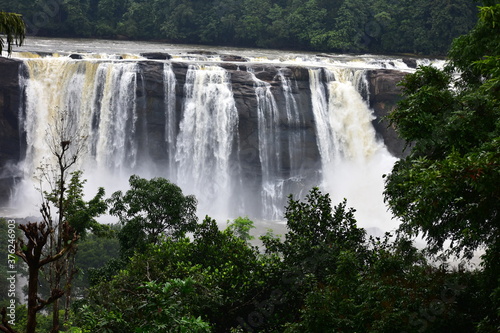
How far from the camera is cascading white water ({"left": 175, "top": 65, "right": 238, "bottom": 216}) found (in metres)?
27.1

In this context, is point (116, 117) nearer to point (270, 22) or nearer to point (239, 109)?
point (239, 109)

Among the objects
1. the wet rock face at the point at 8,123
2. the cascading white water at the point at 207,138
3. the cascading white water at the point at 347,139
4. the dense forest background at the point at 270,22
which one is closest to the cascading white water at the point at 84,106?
the wet rock face at the point at 8,123

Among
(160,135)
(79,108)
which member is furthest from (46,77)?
(160,135)

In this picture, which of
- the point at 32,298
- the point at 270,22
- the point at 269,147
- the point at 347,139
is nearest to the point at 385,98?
the point at 347,139

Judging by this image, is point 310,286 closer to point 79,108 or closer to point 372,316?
point 372,316

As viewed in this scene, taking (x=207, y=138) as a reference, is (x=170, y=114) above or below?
above

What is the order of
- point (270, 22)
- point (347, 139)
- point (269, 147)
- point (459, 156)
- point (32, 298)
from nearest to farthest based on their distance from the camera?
point (32, 298) → point (459, 156) → point (269, 147) → point (347, 139) → point (270, 22)

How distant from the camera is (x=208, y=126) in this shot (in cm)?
2730

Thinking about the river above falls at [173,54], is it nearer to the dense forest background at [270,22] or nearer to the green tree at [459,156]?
the dense forest background at [270,22]

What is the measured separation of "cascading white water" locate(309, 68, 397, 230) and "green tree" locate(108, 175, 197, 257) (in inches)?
600

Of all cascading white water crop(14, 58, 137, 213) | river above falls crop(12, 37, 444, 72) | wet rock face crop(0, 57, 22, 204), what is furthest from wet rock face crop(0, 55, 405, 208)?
river above falls crop(12, 37, 444, 72)

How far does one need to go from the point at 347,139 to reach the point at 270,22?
18.7 metres

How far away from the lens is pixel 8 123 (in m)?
26.6

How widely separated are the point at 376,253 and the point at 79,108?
19697 millimetres
